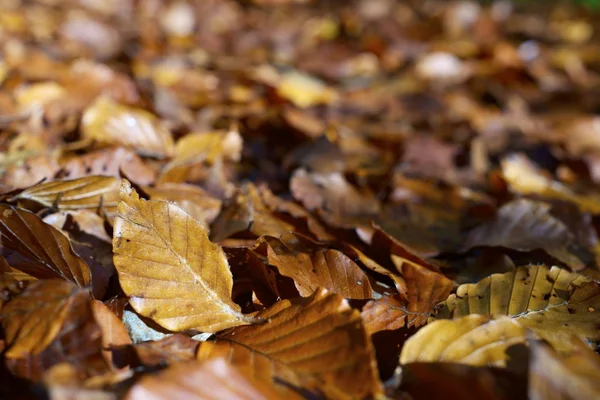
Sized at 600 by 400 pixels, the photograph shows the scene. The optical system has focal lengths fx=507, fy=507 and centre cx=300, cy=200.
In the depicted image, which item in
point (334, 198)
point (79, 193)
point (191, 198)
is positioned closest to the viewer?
point (79, 193)

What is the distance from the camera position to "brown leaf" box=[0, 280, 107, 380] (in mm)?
686

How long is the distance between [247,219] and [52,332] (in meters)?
0.49

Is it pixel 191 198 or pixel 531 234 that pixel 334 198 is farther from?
pixel 531 234

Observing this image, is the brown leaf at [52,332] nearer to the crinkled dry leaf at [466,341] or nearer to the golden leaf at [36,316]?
the golden leaf at [36,316]

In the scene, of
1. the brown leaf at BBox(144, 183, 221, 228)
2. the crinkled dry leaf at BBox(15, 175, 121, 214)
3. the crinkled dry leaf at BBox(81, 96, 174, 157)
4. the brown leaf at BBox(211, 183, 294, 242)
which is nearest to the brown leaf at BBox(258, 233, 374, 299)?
the brown leaf at BBox(211, 183, 294, 242)

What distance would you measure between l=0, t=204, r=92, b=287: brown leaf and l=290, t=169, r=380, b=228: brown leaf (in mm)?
576

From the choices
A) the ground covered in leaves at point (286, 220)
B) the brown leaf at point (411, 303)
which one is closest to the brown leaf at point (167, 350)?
the ground covered in leaves at point (286, 220)

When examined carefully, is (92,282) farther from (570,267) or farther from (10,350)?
(570,267)

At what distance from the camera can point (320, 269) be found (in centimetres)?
93

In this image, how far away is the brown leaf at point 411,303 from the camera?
835 mm

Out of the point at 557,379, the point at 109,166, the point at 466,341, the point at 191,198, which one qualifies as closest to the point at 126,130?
the point at 109,166

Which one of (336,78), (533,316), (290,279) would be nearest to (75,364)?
(290,279)

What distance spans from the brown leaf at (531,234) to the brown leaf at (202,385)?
0.72 metres

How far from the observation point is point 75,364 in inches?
26.9
